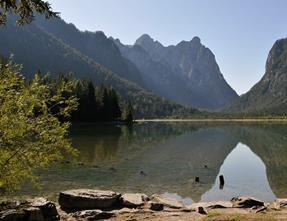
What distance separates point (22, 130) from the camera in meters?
15.2

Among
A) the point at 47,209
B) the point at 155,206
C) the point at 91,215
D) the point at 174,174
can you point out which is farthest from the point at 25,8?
the point at 174,174

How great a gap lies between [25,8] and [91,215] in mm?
10815

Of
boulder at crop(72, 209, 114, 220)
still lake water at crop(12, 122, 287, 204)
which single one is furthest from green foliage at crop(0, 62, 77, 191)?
still lake water at crop(12, 122, 287, 204)

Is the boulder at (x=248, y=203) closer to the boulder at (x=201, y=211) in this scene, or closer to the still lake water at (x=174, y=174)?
the boulder at (x=201, y=211)

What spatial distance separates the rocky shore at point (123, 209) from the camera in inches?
757

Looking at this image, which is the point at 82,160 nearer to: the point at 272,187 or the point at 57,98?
the point at 272,187

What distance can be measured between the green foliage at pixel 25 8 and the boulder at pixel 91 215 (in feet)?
33.2

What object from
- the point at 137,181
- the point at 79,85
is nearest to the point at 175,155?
the point at 137,181

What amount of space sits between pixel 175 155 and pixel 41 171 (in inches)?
1128

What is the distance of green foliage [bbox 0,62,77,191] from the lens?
49.7ft

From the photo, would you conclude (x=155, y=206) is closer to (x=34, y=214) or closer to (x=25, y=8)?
(x=34, y=214)

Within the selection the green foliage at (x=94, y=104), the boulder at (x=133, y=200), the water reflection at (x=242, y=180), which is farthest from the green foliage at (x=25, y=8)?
the green foliage at (x=94, y=104)

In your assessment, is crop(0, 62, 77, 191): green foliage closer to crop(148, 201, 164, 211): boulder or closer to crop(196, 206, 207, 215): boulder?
crop(148, 201, 164, 211): boulder

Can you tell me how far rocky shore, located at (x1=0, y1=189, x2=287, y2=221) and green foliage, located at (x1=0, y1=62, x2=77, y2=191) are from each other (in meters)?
3.94
